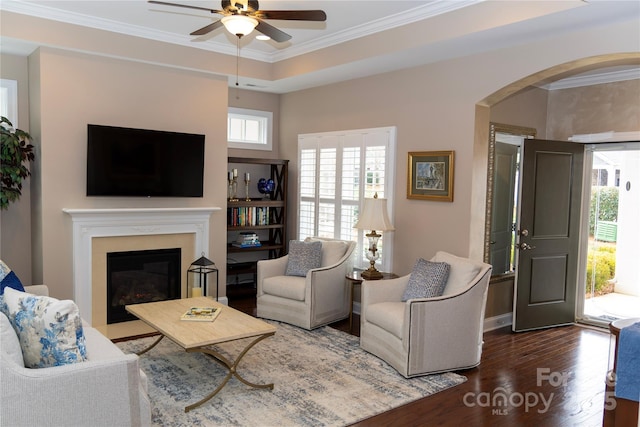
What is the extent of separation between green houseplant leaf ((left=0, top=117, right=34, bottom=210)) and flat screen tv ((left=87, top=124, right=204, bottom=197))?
0.59 meters

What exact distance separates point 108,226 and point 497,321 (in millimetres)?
4212

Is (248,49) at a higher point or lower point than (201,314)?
higher

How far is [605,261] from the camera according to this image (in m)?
6.58

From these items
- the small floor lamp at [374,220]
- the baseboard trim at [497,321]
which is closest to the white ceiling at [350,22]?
the small floor lamp at [374,220]

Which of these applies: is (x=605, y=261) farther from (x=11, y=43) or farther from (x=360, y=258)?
(x=11, y=43)

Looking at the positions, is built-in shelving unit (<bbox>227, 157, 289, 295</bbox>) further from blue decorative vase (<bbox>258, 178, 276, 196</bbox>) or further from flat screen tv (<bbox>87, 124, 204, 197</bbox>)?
flat screen tv (<bbox>87, 124, 204, 197</bbox>)

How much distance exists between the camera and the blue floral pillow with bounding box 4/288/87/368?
2.49 metres

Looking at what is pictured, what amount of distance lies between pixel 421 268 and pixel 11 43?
4269 mm

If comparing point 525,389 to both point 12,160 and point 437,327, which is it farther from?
point 12,160

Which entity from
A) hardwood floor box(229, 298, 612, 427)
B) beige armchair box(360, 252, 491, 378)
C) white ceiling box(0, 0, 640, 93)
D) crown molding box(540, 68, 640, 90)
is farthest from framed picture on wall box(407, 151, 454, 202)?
crown molding box(540, 68, 640, 90)

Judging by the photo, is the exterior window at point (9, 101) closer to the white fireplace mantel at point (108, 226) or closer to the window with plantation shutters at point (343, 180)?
the white fireplace mantel at point (108, 226)

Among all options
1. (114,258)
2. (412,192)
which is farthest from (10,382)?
(412,192)

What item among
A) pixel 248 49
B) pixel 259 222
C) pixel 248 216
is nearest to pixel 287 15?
pixel 248 49

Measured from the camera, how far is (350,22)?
15.5 feet
